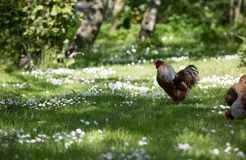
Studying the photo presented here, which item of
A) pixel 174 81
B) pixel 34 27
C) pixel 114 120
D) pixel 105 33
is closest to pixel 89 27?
pixel 34 27

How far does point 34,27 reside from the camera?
54.6 ft

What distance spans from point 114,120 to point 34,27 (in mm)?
8972

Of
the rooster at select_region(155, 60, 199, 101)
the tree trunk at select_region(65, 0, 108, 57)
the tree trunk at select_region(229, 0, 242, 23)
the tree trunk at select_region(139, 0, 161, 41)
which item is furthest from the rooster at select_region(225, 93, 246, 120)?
the tree trunk at select_region(229, 0, 242, 23)

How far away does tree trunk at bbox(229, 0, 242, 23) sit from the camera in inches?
1328

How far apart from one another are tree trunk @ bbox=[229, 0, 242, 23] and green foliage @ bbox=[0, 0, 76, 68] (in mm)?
18837

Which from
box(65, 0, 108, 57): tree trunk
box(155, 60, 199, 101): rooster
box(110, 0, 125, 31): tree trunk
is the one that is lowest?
box(110, 0, 125, 31): tree trunk

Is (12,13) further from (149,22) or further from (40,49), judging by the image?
(149,22)

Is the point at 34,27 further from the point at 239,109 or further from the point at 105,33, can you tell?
the point at 105,33

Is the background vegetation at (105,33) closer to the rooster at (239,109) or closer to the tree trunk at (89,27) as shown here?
the tree trunk at (89,27)

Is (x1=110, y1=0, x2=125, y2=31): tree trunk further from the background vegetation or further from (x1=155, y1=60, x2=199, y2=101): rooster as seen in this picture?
(x1=155, y1=60, x2=199, y2=101): rooster

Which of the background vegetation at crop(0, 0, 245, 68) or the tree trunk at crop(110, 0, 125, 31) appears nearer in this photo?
the background vegetation at crop(0, 0, 245, 68)

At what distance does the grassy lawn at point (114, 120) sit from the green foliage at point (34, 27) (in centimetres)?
252

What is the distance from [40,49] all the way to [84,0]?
6.71 m

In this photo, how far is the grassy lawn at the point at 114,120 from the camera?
639cm
